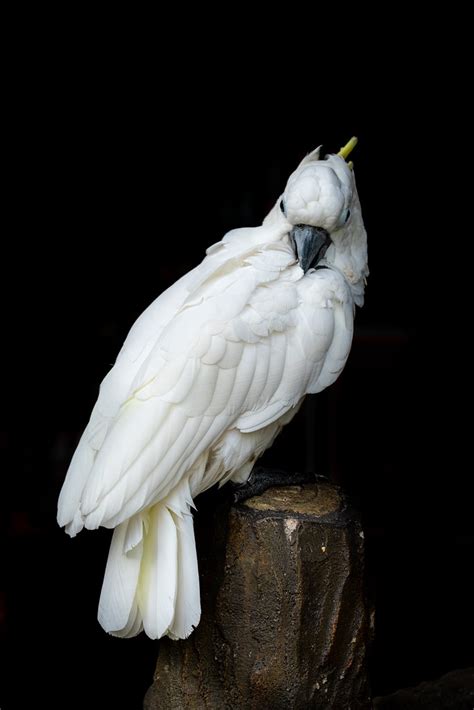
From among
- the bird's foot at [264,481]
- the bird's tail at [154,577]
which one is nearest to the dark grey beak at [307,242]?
the bird's foot at [264,481]

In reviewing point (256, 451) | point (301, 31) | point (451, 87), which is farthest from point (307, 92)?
point (256, 451)

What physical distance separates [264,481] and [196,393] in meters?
0.45

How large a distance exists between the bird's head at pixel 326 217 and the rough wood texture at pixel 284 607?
714 millimetres

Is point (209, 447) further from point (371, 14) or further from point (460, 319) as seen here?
point (460, 319)

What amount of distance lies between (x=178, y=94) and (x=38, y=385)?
1.53 metres

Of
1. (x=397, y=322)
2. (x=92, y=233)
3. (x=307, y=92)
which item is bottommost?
(x=397, y=322)

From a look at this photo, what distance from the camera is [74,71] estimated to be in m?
4.43

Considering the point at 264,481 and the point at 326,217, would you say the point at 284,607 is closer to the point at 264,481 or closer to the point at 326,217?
the point at 264,481

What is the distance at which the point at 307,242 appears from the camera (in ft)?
9.53

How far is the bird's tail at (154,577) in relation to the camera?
273 cm

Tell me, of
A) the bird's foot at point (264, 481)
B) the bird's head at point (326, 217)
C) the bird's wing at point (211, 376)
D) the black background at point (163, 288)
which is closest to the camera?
the bird's wing at point (211, 376)

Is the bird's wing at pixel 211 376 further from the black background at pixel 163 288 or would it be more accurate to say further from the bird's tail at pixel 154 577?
the black background at pixel 163 288

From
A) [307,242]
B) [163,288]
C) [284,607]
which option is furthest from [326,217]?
[163,288]

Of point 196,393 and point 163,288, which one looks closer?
point 196,393
